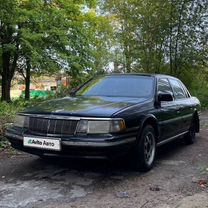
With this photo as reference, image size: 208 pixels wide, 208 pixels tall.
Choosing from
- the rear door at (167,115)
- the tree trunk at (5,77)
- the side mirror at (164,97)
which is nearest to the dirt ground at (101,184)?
the rear door at (167,115)

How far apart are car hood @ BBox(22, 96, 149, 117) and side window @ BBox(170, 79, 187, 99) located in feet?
5.41

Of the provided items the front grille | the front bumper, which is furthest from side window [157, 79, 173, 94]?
the front grille

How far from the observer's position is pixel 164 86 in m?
6.80

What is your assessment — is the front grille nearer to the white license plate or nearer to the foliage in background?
the white license plate

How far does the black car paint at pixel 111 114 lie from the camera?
4773 millimetres

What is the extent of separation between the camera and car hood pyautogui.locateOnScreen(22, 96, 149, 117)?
4.98m

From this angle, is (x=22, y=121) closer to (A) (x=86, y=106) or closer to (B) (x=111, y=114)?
(A) (x=86, y=106)

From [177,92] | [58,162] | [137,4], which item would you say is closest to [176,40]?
[137,4]

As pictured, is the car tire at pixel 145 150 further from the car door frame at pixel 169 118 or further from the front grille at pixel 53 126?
the front grille at pixel 53 126

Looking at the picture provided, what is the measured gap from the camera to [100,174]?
5363mm

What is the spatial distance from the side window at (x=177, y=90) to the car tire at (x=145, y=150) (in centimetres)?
177

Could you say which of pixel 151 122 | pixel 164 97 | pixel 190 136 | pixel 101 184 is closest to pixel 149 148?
pixel 151 122

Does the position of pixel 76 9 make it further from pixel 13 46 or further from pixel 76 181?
pixel 76 181

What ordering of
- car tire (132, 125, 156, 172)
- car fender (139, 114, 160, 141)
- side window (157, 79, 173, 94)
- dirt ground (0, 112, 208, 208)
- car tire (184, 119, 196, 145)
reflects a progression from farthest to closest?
car tire (184, 119, 196, 145) < side window (157, 79, 173, 94) < car fender (139, 114, 160, 141) < car tire (132, 125, 156, 172) < dirt ground (0, 112, 208, 208)
